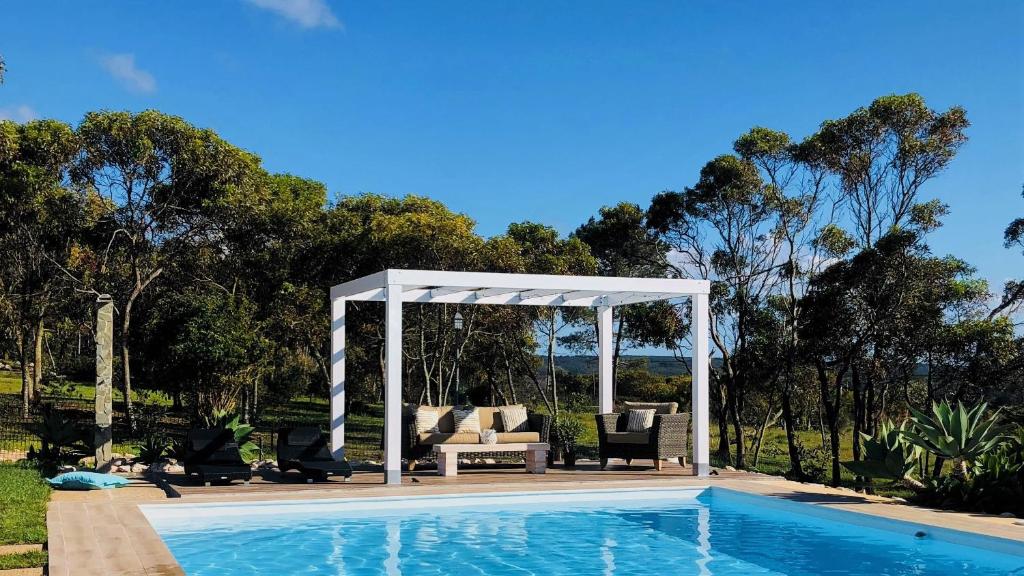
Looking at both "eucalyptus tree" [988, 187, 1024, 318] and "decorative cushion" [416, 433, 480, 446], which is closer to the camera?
"decorative cushion" [416, 433, 480, 446]

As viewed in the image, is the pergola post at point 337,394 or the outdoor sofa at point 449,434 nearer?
the outdoor sofa at point 449,434

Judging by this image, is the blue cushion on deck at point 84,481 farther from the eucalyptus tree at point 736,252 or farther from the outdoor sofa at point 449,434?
the eucalyptus tree at point 736,252

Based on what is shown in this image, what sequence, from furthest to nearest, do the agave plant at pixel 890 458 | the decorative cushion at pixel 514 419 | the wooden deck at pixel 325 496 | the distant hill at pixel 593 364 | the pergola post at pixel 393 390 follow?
1. the distant hill at pixel 593 364
2. the decorative cushion at pixel 514 419
3. the pergola post at pixel 393 390
4. the agave plant at pixel 890 458
5. the wooden deck at pixel 325 496

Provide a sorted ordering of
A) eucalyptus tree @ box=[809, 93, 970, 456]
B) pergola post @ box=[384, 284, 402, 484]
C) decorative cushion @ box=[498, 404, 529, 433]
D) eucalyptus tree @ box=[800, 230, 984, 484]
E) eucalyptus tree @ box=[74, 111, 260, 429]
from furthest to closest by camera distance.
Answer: eucalyptus tree @ box=[809, 93, 970, 456] < eucalyptus tree @ box=[74, 111, 260, 429] < eucalyptus tree @ box=[800, 230, 984, 484] < decorative cushion @ box=[498, 404, 529, 433] < pergola post @ box=[384, 284, 402, 484]

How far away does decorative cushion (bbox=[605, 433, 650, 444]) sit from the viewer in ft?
40.9

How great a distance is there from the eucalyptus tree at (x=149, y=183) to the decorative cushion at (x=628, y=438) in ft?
35.5

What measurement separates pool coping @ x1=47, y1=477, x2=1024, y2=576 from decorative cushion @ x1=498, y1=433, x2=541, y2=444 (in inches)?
53.1

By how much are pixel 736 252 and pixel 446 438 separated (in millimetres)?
11218

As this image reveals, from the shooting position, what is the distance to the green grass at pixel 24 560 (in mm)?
6258

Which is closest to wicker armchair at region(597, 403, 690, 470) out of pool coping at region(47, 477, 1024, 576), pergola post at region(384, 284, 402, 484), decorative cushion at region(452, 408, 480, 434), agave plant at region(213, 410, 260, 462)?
pool coping at region(47, 477, 1024, 576)

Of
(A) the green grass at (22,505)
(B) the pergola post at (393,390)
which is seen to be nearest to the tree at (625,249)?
(B) the pergola post at (393,390)

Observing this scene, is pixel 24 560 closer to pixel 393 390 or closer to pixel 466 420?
pixel 393 390

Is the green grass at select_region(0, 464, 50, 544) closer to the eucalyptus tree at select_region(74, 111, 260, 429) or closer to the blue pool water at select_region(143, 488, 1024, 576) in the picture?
the blue pool water at select_region(143, 488, 1024, 576)

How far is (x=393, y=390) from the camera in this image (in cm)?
1084
